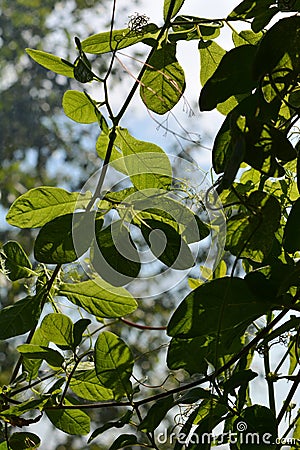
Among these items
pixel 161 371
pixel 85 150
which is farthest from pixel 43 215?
pixel 85 150

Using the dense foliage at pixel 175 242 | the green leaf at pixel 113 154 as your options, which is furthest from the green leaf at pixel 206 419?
the green leaf at pixel 113 154

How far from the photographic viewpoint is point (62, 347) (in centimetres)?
31

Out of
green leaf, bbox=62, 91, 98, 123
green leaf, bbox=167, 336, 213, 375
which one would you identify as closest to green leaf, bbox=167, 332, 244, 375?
green leaf, bbox=167, 336, 213, 375

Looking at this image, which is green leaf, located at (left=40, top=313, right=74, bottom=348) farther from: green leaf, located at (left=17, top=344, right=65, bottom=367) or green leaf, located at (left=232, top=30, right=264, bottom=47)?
green leaf, located at (left=232, top=30, right=264, bottom=47)

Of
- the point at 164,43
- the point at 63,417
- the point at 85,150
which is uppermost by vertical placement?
the point at 85,150

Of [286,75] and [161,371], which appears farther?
[161,371]

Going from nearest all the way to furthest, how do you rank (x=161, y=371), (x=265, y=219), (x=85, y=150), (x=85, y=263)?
(x=265, y=219), (x=85, y=263), (x=161, y=371), (x=85, y=150)

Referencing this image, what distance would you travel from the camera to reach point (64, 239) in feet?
0.92

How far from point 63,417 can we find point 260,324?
10 centimetres

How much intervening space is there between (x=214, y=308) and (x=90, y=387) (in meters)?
0.10

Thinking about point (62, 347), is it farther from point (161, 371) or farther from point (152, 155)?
point (161, 371)

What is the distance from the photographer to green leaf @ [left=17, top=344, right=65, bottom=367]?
289mm

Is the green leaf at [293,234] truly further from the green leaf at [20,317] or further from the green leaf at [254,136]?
the green leaf at [20,317]

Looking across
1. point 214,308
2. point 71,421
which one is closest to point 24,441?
point 71,421
